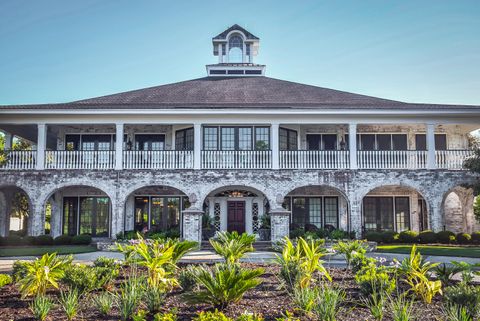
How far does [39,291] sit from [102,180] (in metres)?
13.8

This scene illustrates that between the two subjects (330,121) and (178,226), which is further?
(178,226)

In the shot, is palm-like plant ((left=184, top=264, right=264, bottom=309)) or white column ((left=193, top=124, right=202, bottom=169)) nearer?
palm-like plant ((left=184, top=264, right=264, bottom=309))

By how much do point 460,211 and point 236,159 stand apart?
41.9 feet

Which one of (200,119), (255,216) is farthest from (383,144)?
(200,119)

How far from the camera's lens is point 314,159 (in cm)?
2238

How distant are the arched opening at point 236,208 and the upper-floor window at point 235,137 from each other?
223cm

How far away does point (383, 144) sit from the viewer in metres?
25.1

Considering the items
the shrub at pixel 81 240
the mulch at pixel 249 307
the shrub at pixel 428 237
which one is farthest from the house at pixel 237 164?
the mulch at pixel 249 307

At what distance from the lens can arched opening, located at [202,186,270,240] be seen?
2378 centimetres

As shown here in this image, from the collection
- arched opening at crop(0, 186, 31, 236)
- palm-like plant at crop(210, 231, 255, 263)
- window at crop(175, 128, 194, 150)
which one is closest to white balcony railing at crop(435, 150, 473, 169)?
window at crop(175, 128, 194, 150)

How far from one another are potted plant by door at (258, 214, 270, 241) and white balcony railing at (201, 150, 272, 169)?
8.43ft

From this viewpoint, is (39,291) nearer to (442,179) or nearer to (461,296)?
(461,296)

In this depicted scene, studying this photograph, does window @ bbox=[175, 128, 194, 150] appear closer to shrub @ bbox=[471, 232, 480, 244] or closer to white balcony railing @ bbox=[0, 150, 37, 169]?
white balcony railing @ bbox=[0, 150, 37, 169]

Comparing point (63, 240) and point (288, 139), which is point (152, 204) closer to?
point (63, 240)
